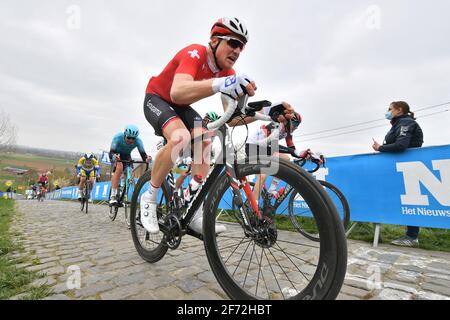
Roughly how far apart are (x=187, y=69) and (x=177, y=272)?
1989 millimetres

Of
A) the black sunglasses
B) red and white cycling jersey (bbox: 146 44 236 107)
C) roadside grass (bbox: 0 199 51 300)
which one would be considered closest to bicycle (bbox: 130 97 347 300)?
red and white cycling jersey (bbox: 146 44 236 107)

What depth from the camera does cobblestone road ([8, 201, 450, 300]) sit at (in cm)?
211

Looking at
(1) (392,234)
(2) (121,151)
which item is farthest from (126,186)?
(1) (392,234)

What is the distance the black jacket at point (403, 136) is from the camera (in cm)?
418

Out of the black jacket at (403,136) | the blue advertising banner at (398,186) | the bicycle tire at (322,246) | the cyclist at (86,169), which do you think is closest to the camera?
the bicycle tire at (322,246)

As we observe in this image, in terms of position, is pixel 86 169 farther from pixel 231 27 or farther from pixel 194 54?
pixel 231 27

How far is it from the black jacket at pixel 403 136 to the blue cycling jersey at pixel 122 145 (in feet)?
17.2

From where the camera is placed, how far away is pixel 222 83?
1.81 m

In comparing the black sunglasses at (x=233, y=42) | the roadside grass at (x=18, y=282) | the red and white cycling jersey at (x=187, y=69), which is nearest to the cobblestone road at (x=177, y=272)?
the roadside grass at (x=18, y=282)

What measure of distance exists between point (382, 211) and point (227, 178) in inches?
138

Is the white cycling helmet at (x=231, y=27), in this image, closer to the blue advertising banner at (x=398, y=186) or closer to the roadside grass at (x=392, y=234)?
the blue advertising banner at (x=398, y=186)

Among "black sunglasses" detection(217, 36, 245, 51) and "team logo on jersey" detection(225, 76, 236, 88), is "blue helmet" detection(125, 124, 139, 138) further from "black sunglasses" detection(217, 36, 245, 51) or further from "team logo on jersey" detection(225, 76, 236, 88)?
"team logo on jersey" detection(225, 76, 236, 88)

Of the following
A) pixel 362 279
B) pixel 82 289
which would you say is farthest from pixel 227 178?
pixel 362 279
